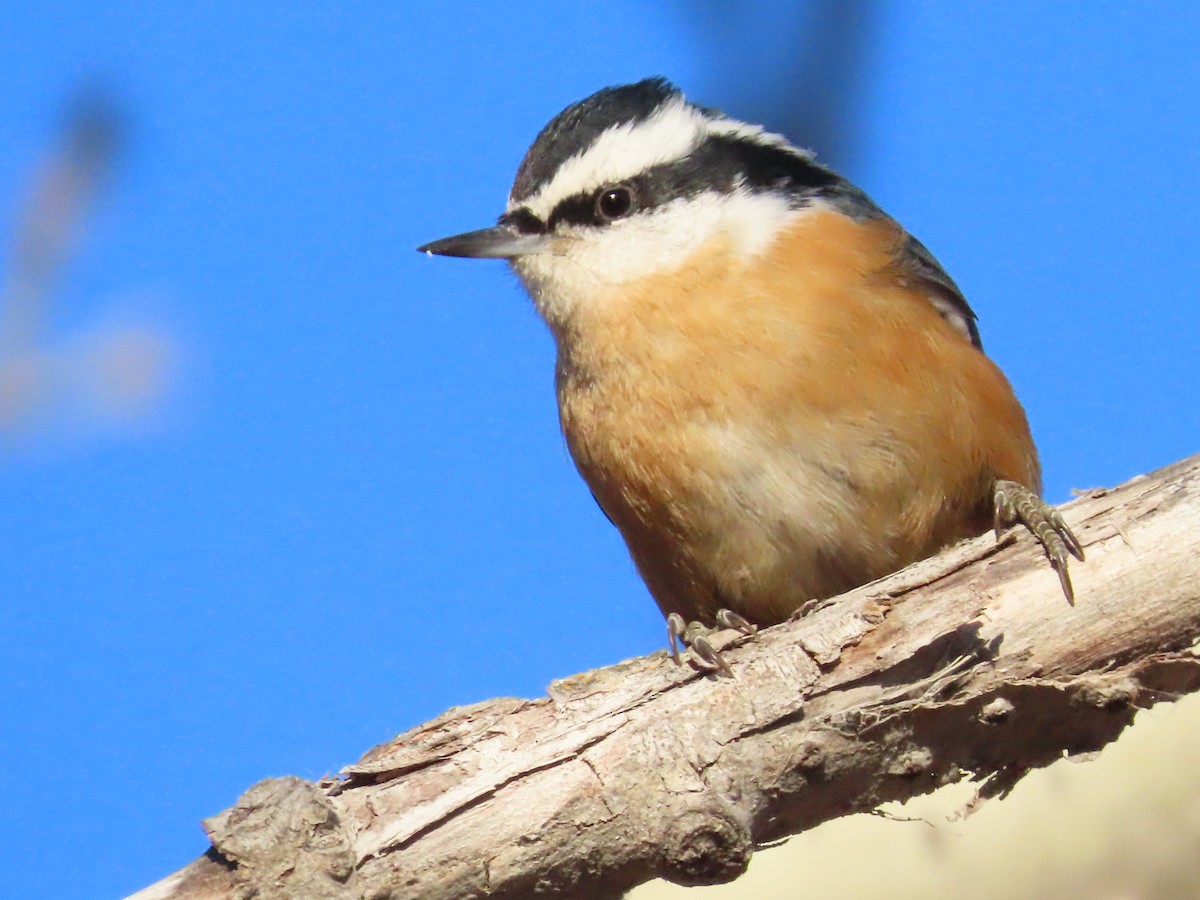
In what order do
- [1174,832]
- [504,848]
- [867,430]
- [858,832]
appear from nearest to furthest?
[504,848], [867,430], [1174,832], [858,832]

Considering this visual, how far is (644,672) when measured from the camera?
3154mm

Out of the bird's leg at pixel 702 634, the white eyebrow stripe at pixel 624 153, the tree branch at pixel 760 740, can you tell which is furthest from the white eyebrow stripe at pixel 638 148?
the tree branch at pixel 760 740

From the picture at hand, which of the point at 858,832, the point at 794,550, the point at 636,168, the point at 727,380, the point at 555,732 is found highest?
the point at 636,168

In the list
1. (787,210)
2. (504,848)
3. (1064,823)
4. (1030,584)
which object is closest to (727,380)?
(787,210)

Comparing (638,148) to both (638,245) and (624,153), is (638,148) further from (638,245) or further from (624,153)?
(638,245)

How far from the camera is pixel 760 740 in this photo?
2.95 meters

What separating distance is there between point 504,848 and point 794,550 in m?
1.12

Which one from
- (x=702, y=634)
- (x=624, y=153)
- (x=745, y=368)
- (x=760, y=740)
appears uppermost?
(x=624, y=153)

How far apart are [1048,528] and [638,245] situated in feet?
4.41

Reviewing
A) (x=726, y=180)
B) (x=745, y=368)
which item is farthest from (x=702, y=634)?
(x=726, y=180)

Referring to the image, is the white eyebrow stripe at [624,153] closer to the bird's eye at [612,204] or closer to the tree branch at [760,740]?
the bird's eye at [612,204]

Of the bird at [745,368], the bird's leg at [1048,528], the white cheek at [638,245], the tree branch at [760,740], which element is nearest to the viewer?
the tree branch at [760,740]

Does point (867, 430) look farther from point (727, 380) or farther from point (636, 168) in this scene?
point (636, 168)

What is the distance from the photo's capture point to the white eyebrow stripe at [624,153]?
3.88m
